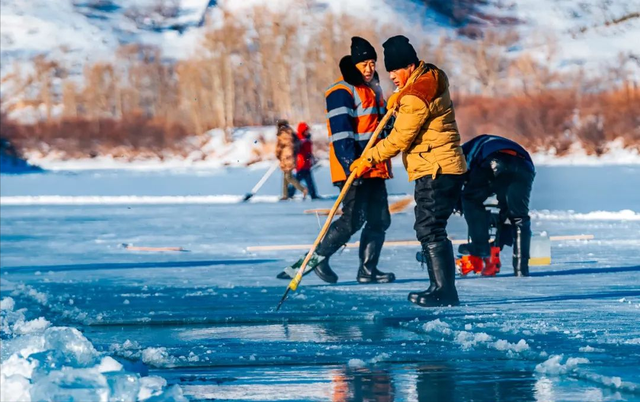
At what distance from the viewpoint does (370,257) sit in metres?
8.31

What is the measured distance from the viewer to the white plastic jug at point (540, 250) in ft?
29.7

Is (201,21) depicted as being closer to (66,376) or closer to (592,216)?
(592,216)

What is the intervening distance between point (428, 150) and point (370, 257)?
1744mm

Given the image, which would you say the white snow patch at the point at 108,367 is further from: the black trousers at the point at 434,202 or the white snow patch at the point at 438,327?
the black trousers at the point at 434,202

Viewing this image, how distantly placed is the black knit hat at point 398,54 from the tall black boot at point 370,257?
1904 mm

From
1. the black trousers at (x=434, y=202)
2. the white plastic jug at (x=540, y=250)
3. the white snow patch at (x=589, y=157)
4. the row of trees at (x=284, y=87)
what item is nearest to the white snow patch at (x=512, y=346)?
the black trousers at (x=434, y=202)

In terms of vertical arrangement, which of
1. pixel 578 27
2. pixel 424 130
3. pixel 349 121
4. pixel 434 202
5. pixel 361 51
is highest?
pixel 578 27

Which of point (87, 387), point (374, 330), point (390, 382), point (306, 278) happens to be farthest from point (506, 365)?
point (306, 278)

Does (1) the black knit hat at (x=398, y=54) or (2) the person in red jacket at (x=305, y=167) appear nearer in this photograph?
(1) the black knit hat at (x=398, y=54)

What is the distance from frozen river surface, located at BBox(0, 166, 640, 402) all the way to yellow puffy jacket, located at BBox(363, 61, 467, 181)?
0.83 metres

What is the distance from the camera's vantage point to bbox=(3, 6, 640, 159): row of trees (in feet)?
177

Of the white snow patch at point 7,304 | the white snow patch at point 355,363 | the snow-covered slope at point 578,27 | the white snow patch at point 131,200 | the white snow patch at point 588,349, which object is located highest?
the snow-covered slope at point 578,27

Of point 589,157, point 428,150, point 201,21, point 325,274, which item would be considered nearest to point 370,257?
point 325,274

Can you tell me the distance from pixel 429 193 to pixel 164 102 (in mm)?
98827
